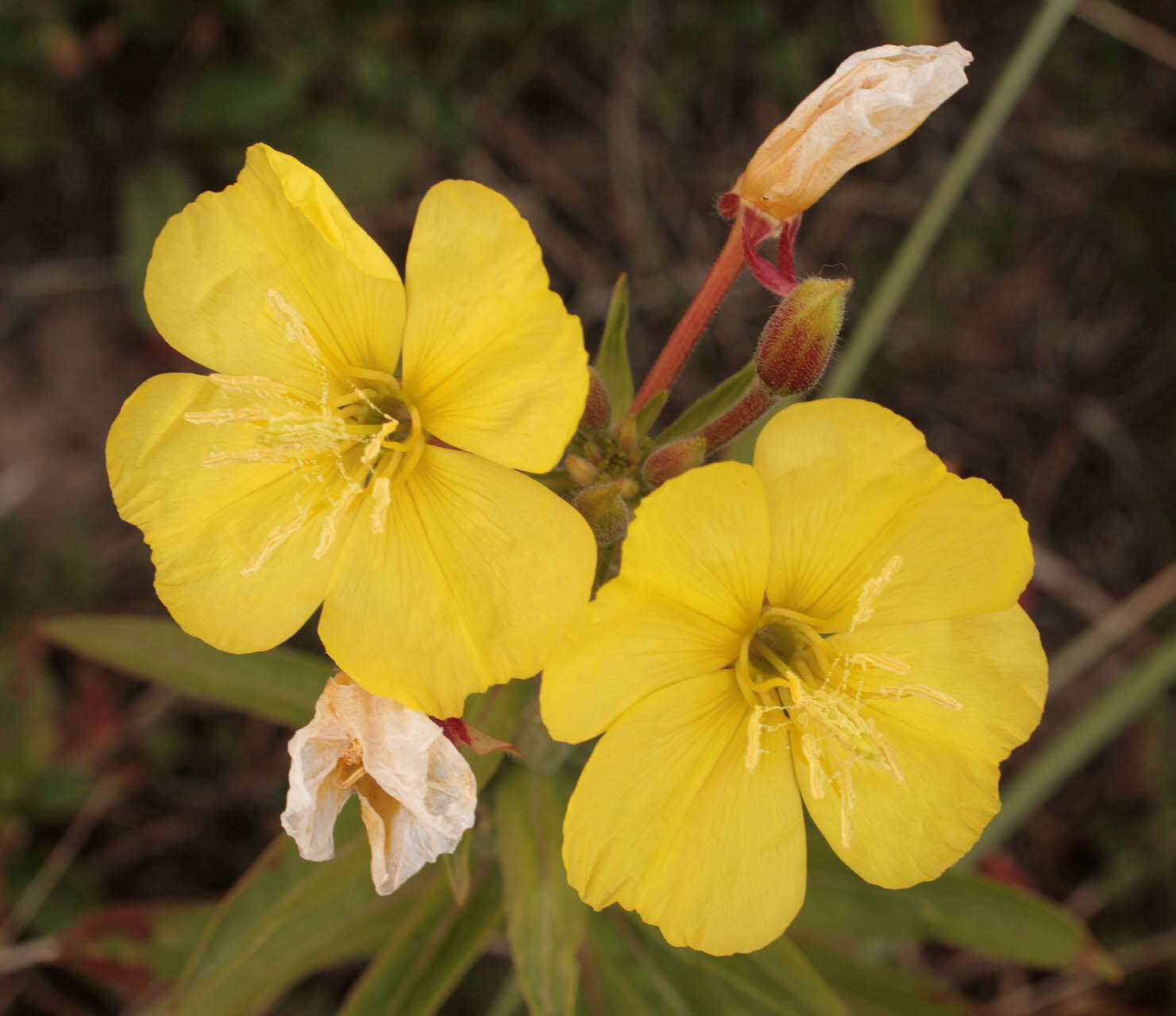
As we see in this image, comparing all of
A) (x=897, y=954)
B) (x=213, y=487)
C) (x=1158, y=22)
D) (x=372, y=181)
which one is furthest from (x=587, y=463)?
(x=1158, y=22)

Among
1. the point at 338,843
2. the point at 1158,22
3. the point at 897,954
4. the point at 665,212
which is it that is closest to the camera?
the point at 338,843

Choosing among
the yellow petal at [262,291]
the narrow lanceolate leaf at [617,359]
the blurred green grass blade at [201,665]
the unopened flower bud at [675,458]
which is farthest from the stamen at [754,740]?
the blurred green grass blade at [201,665]

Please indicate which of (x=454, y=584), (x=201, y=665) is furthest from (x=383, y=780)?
(x=201, y=665)

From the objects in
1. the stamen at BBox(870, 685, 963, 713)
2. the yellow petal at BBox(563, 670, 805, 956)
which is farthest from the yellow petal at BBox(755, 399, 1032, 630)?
the yellow petal at BBox(563, 670, 805, 956)

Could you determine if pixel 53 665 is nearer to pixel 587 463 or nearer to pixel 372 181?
pixel 372 181

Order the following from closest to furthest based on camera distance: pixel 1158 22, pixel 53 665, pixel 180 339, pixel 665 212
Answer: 1. pixel 180 339
2. pixel 53 665
3. pixel 1158 22
4. pixel 665 212

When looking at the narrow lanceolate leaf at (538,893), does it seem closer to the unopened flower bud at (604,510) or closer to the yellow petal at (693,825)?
the yellow petal at (693,825)

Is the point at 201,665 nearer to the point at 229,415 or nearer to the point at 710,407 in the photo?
the point at 229,415
